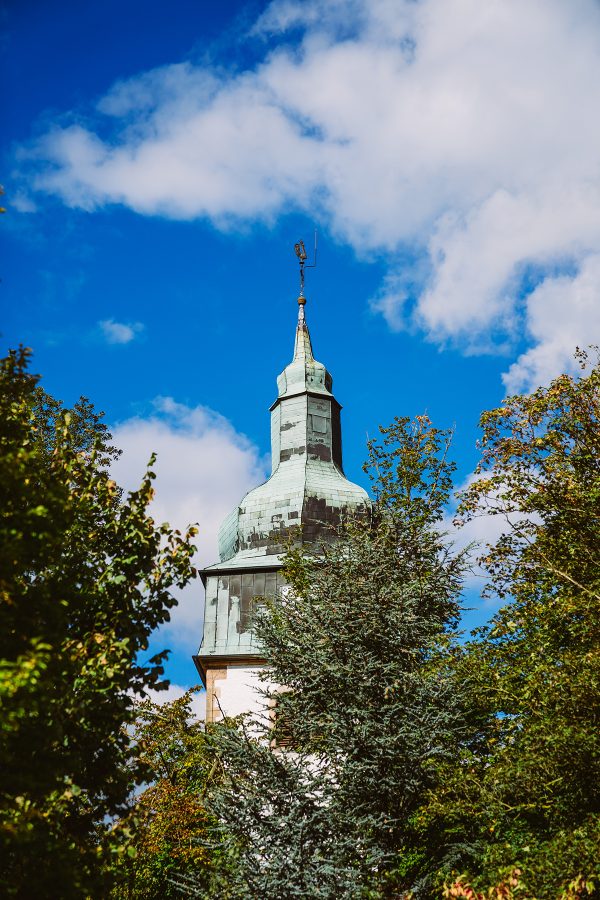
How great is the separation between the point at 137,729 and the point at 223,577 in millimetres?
7736

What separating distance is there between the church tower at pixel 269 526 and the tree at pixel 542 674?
36.7 feet

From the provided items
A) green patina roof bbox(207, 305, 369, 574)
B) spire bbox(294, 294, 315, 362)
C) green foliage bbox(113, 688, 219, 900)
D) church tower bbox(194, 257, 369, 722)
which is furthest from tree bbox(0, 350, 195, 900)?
spire bbox(294, 294, 315, 362)

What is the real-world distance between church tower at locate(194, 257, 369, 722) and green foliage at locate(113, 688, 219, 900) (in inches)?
148

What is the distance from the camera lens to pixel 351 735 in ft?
55.2

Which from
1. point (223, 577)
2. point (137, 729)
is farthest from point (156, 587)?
point (223, 577)

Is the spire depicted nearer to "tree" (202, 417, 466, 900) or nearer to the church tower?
the church tower

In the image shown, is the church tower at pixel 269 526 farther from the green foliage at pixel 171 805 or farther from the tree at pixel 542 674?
the tree at pixel 542 674

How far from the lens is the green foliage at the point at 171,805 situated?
20922 millimetres

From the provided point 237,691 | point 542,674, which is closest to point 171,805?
point 237,691

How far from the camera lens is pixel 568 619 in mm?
14883

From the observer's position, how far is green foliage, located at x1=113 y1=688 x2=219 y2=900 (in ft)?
68.6

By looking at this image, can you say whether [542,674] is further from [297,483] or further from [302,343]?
[302,343]

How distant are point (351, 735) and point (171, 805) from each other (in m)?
7.49

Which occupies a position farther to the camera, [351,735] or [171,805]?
Result: [171,805]
